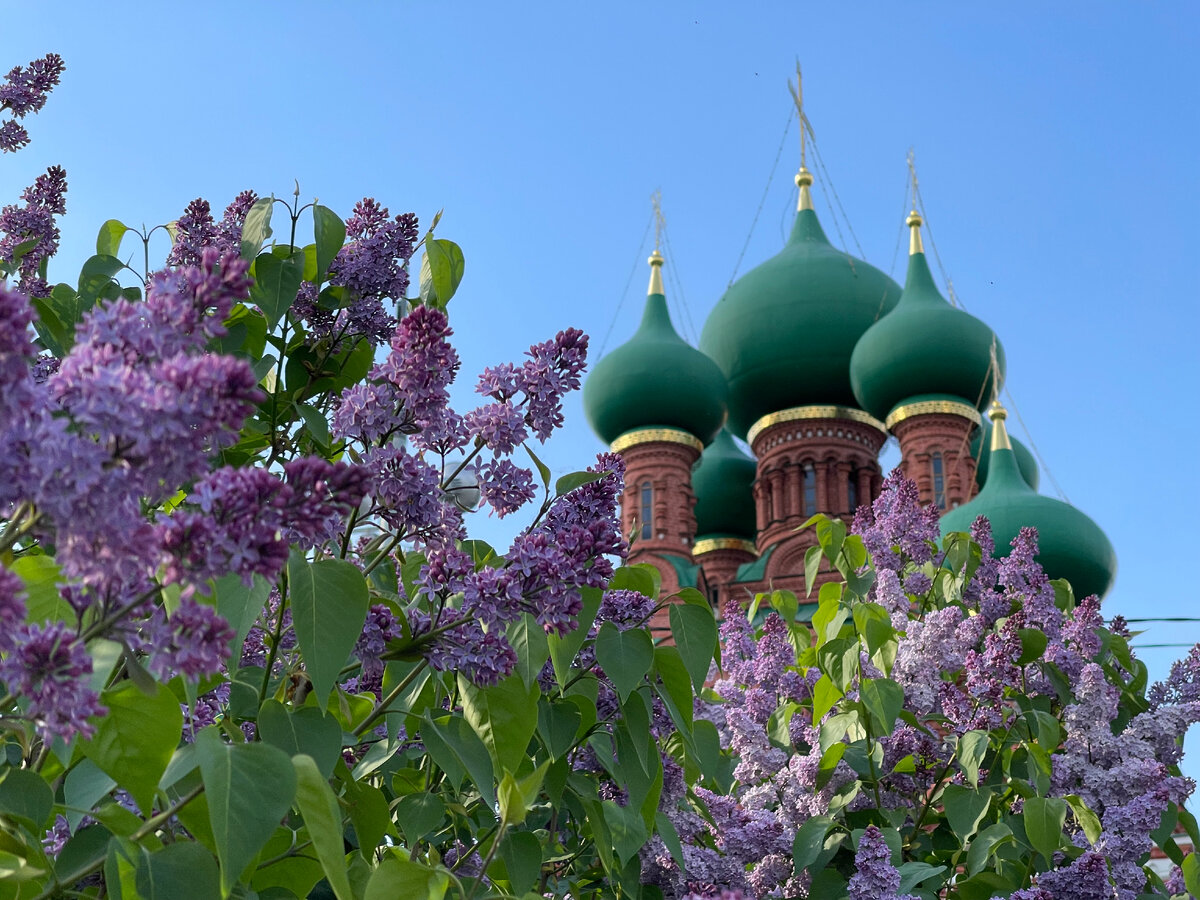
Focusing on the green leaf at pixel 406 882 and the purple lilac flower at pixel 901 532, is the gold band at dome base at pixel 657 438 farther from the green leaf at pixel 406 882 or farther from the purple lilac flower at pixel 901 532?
the green leaf at pixel 406 882

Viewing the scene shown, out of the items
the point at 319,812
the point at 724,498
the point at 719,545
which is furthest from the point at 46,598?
the point at 724,498

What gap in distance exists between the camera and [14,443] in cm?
111

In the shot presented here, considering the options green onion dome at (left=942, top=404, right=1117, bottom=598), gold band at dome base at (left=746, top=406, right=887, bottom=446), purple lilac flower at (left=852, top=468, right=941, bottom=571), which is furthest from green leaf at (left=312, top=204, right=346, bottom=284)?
gold band at dome base at (left=746, top=406, right=887, bottom=446)

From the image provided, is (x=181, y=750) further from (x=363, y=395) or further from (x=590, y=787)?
(x=590, y=787)

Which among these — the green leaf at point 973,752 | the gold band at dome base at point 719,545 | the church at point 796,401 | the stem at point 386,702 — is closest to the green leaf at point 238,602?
the stem at point 386,702

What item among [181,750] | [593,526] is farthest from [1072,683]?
[181,750]

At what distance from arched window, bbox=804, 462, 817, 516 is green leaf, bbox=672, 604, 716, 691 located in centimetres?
2710

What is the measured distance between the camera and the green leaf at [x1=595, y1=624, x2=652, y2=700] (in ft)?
7.68

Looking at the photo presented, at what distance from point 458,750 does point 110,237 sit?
1.51 meters

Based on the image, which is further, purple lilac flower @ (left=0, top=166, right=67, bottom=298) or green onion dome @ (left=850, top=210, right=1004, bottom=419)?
green onion dome @ (left=850, top=210, right=1004, bottom=419)

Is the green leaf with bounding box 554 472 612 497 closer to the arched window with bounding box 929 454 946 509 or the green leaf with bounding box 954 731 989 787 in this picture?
the green leaf with bounding box 954 731 989 787

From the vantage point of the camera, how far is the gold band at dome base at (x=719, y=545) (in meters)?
31.7

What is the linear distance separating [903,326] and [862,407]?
2.61 meters

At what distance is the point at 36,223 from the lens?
3.23 metres
